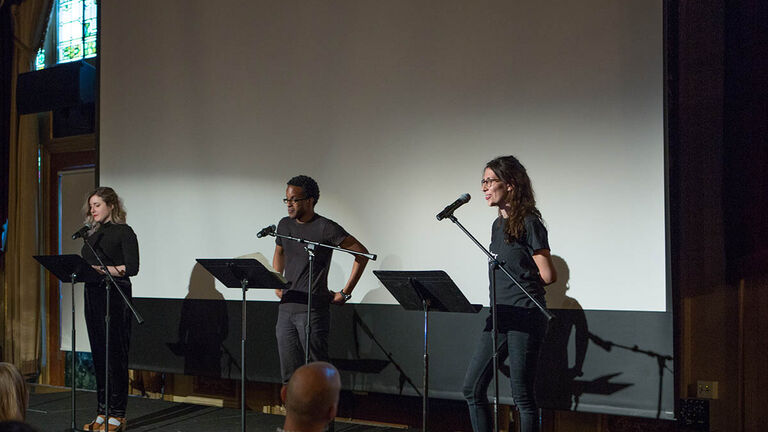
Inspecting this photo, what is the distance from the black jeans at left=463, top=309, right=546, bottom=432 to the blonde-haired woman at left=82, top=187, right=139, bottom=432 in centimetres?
219

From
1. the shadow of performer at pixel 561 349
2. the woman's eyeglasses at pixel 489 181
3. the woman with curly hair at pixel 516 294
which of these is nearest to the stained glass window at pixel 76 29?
the woman's eyeglasses at pixel 489 181

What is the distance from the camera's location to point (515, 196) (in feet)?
11.2

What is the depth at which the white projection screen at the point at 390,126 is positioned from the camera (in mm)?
4012

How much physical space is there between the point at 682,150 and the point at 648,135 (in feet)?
1.20

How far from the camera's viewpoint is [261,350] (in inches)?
200

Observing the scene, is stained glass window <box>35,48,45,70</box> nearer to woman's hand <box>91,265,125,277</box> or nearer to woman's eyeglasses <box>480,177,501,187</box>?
woman's hand <box>91,265,125,277</box>

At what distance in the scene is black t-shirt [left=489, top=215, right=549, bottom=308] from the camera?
10.9 ft

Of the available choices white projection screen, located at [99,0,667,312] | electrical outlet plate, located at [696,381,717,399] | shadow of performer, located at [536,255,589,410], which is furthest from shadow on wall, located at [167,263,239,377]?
electrical outlet plate, located at [696,381,717,399]

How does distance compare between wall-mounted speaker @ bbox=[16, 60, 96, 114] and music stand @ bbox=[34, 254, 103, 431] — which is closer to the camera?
music stand @ bbox=[34, 254, 103, 431]

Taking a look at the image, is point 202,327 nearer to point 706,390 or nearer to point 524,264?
point 524,264

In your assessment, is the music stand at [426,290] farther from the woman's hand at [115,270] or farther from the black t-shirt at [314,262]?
the woman's hand at [115,270]

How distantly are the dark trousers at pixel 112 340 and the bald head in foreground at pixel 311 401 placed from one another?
299 centimetres

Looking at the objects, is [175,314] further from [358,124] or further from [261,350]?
[358,124]

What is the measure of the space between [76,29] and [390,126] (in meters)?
3.83
